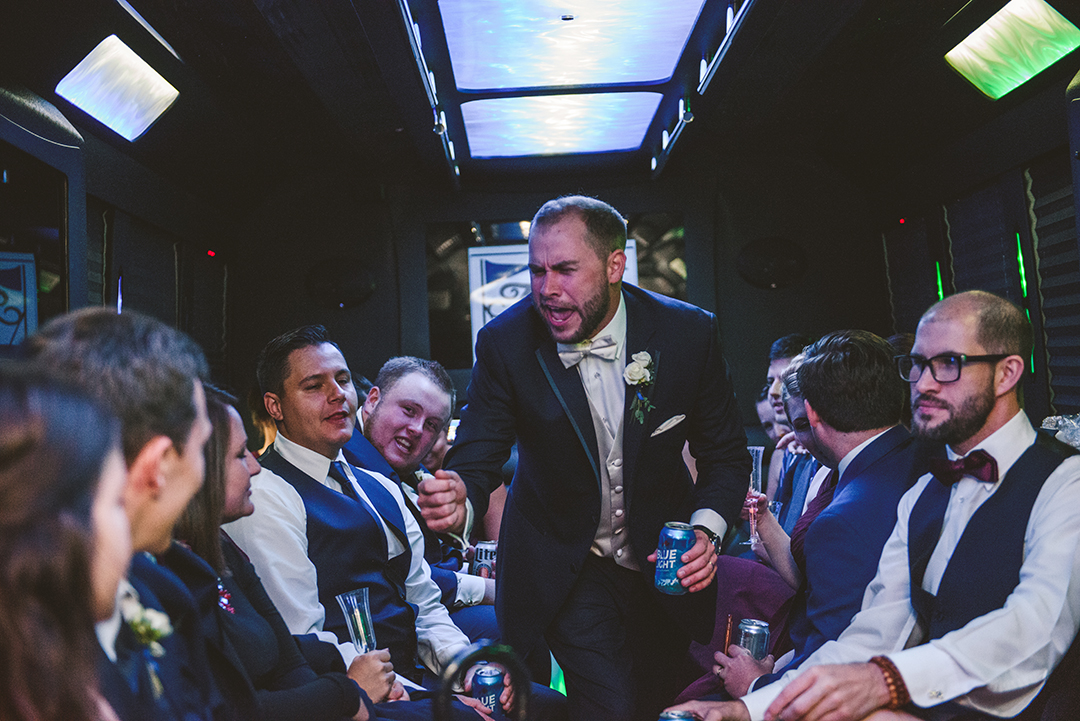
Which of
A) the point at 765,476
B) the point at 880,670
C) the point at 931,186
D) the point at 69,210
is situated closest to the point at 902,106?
the point at 931,186

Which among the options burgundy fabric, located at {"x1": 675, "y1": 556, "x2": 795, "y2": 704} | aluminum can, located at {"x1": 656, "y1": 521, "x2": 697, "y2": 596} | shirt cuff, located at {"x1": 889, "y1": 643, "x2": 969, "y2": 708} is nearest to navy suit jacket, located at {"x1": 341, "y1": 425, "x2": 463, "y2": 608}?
burgundy fabric, located at {"x1": 675, "y1": 556, "x2": 795, "y2": 704}

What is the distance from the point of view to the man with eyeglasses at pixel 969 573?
163 cm

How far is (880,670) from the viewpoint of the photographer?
165 cm

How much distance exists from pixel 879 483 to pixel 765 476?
238cm

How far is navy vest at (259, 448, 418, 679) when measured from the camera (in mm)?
2311

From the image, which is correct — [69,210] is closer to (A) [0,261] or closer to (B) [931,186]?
(A) [0,261]

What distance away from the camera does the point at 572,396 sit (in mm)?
2197

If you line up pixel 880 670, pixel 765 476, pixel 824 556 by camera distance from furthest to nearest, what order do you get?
pixel 765 476
pixel 824 556
pixel 880 670

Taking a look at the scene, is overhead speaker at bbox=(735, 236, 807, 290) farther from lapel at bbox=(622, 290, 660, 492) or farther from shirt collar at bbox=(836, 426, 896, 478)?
lapel at bbox=(622, 290, 660, 492)

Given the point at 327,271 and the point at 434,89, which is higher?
the point at 434,89

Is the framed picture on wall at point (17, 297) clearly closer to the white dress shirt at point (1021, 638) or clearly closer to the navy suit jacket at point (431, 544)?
the navy suit jacket at point (431, 544)

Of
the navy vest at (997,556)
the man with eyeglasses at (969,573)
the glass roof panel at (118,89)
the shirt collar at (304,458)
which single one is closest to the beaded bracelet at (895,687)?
the man with eyeglasses at (969,573)

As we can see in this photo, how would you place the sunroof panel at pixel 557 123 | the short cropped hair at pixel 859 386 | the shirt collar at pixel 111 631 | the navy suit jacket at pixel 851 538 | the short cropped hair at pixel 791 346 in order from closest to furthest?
the shirt collar at pixel 111 631, the navy suit jacket at pixel 851 538, the short cropped hair at pixel 859 386, the short cropped hair at pixel 791 346, the sunroof panel at pixel 557 123

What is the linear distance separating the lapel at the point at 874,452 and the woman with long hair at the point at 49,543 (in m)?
1.90
